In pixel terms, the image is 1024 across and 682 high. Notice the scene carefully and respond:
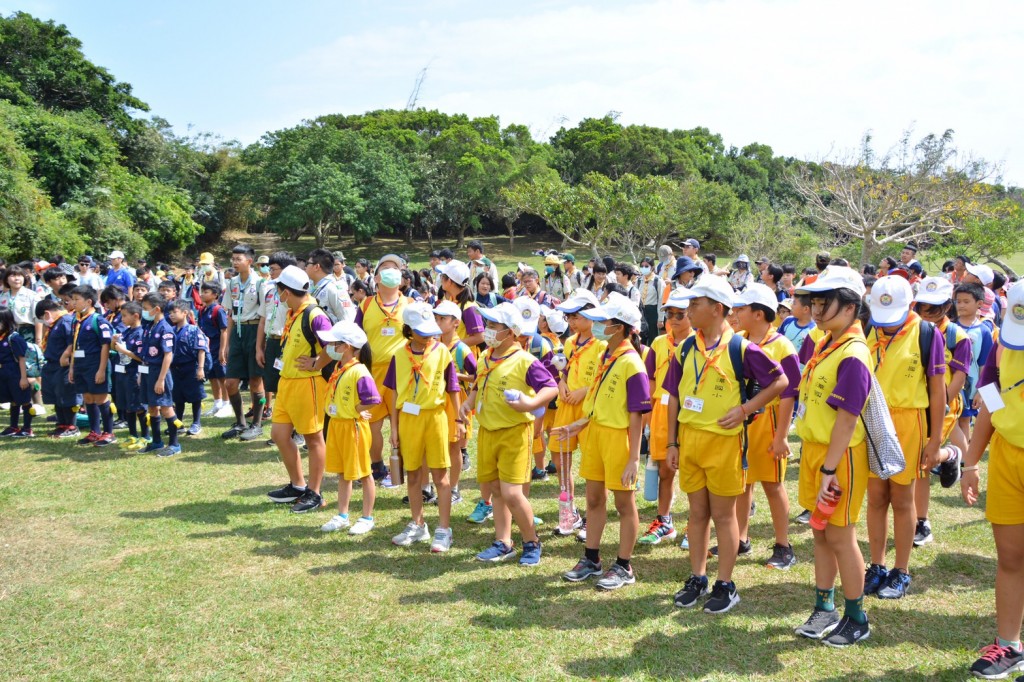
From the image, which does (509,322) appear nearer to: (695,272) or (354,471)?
(354,471)

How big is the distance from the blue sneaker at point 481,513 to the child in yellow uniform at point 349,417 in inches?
36.1

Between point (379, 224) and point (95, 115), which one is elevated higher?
point (95, 115)

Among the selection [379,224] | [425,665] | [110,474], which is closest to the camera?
[425,665]

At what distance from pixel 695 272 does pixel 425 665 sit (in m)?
6.71

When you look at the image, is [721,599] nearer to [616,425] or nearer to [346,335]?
[616,425]

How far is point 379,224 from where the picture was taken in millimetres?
45188

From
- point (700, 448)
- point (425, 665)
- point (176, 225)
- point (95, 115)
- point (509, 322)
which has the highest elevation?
point (95, 115)

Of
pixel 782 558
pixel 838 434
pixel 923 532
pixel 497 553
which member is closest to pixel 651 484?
pixel 782 558

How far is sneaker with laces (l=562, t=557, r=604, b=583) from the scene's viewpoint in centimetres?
525

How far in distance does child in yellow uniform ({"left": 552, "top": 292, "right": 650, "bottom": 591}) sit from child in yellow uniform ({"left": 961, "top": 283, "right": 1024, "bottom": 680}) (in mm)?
1993

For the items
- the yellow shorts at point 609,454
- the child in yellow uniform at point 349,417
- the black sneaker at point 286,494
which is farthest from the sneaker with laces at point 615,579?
the black sneaker at point 286,494

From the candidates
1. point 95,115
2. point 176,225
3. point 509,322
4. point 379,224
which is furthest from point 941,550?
point 95,115

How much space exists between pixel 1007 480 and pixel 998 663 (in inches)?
40.7

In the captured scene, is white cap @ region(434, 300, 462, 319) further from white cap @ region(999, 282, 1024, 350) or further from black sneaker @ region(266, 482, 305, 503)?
white cap @ region(999, 282, 1024, 350)
